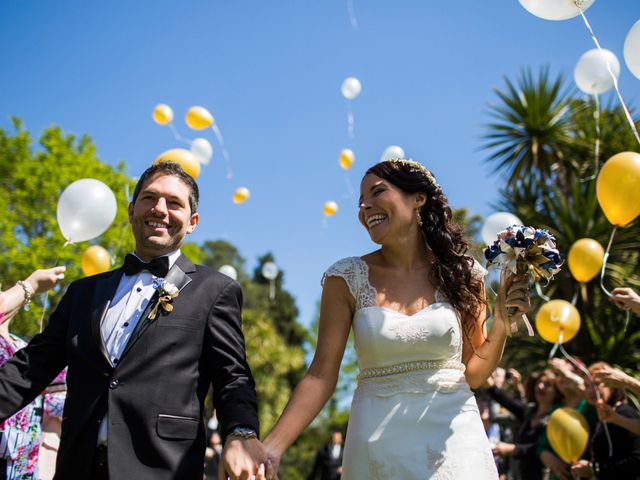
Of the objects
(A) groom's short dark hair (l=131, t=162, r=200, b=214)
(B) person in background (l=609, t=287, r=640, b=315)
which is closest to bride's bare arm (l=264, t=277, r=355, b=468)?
(A) groom's short dark hair (l=131, t=162, r=200, b=214)

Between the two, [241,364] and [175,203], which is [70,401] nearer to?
[241,364]

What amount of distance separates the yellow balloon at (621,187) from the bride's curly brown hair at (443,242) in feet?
6.92

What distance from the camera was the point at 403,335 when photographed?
9.01ft

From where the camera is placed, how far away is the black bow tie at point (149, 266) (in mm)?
2650

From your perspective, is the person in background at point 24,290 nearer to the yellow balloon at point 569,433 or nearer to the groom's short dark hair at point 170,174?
the groom's short dark hair at point 170,174

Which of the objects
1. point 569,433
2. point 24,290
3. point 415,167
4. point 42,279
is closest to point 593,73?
point 569,433

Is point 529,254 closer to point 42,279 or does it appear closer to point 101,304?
point 101,304

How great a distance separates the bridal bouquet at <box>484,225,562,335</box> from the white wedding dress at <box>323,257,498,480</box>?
0.34 meters

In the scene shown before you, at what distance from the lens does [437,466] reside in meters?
2.57

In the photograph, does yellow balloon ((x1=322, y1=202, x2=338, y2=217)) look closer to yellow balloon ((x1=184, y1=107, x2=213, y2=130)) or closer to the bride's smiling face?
yellow balloon ((x1=184, y1=107, x2=213, y2=130))

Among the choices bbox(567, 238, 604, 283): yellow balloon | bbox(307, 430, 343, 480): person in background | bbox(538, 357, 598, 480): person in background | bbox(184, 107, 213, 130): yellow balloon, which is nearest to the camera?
bbox(538, 357, 598, 480): person in background

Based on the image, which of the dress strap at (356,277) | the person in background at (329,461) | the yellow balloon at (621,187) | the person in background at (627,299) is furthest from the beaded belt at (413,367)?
the person in background at (329,461)

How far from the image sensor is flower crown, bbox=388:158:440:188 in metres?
3.18

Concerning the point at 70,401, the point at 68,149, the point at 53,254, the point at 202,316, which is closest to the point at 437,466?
the point at 202,316
